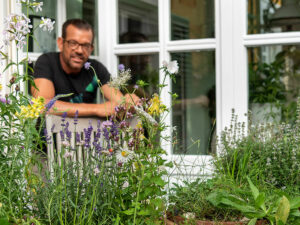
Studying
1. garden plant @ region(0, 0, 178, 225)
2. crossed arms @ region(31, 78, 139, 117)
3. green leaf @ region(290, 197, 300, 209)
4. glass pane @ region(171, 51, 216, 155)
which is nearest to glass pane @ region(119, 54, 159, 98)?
glass pane @ region(171, 51, 216, 155)

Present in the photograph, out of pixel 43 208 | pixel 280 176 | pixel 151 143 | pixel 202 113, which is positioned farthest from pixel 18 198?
pixel 202 113

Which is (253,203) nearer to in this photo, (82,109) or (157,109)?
(157,109)

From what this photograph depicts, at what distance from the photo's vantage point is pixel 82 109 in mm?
2836

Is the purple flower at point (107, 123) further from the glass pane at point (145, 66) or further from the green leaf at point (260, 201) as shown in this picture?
the glass pane at point (145, 66)

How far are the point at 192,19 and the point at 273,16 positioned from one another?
1139 mm

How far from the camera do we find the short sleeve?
300 centimetres

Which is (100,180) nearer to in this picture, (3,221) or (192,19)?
(3,221)

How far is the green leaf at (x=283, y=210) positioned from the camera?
5.45 feet

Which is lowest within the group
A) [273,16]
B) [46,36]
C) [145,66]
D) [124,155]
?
[124,155]

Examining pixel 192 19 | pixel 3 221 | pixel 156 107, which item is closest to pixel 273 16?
pixel 192 19

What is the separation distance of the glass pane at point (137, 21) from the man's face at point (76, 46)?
470 mm

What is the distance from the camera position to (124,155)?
1.69 meters

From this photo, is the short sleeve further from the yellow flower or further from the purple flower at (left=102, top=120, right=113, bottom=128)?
the yellow flower

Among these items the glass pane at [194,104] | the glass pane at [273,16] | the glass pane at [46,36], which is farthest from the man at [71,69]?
the glass pane at [273,16]
